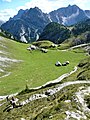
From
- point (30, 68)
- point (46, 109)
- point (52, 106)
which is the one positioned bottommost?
point (30, 68)

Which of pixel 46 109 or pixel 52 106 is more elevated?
pixel 52 106

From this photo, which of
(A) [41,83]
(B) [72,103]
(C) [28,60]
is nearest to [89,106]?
(B) [72,103]

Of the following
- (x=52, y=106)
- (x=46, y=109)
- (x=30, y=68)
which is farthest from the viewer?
(x=30, y=68)

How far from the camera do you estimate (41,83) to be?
111500mm

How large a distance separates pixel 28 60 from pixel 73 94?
9258 centimetres

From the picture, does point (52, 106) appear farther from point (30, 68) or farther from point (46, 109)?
point (30, 68)

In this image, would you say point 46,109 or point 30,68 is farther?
point 30,68

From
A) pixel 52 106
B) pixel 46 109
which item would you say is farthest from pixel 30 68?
pixel 46 109

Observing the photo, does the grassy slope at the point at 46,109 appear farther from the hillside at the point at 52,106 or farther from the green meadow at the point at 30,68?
the green meadow at the point at 30,68

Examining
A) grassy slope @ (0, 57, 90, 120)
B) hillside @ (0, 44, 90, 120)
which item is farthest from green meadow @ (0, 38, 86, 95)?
grassy slope @ (0, 57, 90, 120)

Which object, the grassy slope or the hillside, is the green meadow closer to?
the hillside

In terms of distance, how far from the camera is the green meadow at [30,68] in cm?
11125

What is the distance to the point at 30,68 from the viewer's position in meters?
137

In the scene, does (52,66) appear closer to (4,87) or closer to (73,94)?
(4,87)
